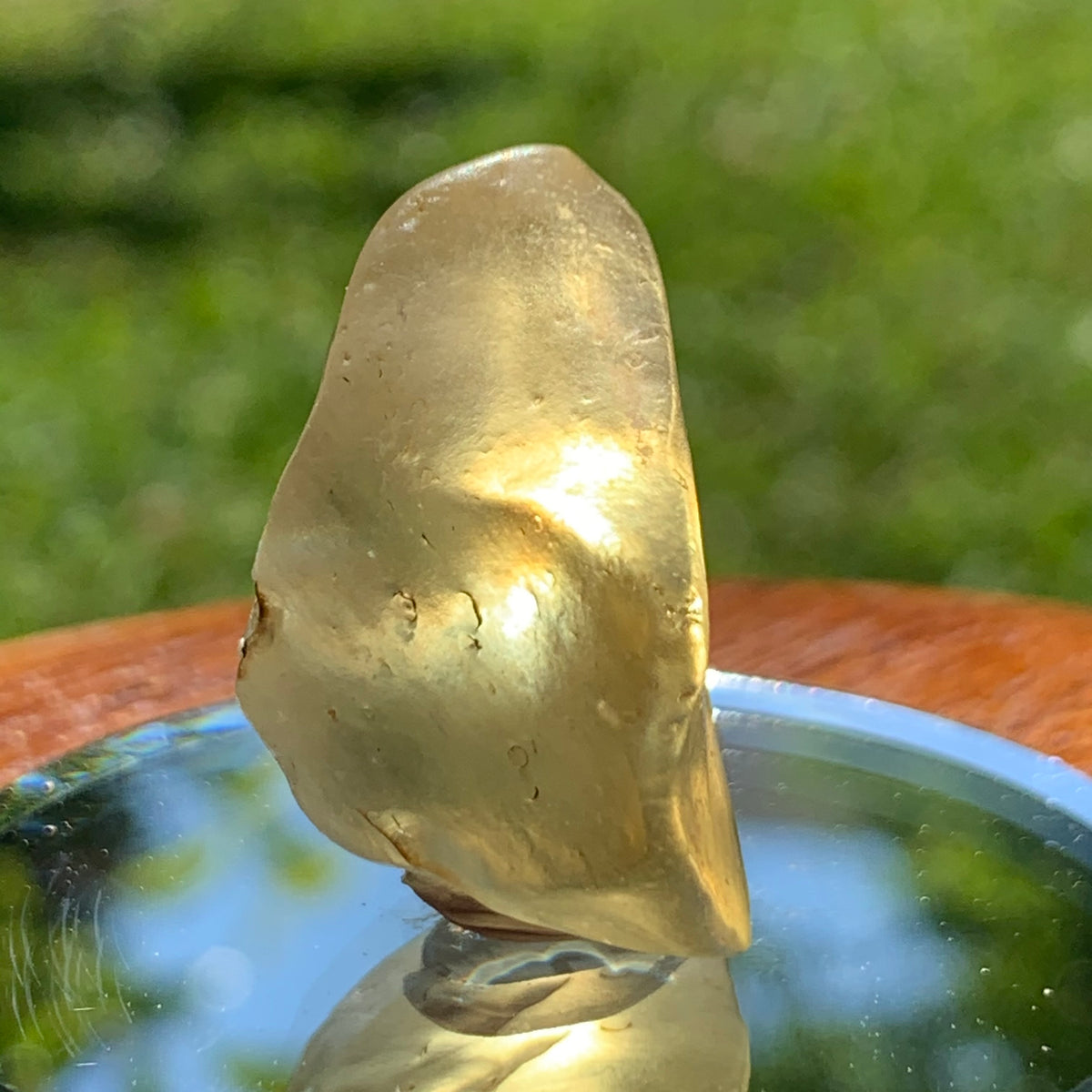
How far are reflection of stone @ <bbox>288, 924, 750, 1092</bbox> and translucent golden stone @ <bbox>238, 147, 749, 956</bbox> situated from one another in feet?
0.09

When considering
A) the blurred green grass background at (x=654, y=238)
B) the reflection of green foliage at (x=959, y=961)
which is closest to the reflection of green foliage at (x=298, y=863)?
the reflection of green foliage at (x=959, y=961)

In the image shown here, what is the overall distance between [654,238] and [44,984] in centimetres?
127

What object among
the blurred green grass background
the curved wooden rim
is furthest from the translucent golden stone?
the blurred green grass background

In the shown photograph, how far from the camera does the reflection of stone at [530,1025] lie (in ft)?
1.18

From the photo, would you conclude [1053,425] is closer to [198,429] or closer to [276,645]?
[198,429]

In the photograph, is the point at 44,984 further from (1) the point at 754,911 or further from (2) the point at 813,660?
(2) the point at 813,660

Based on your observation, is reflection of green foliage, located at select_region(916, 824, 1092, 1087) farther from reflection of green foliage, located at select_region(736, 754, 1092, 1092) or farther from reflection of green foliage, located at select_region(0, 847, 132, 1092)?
reflection of green foliage, located at select_region(0, 847, 132, 1092)

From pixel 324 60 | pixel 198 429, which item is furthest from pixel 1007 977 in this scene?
pixel 324 60

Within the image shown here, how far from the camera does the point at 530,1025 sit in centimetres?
38

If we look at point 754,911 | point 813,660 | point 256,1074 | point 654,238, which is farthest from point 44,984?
point 654,238

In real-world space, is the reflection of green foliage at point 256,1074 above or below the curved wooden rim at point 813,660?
above

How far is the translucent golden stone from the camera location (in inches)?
13.6

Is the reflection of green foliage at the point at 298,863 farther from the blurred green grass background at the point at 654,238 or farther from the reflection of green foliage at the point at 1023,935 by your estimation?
the blurred green grass background at the point at 654,238

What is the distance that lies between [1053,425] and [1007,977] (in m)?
1.09
